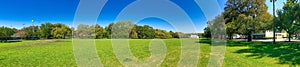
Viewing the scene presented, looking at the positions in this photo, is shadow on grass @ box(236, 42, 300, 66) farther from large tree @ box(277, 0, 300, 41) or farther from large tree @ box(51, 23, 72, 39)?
large tree @ box(51, 23, 72, 39)

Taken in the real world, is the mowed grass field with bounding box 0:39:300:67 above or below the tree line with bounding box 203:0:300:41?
below

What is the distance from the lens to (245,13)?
29297 mm

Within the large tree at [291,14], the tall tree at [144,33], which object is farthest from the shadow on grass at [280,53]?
the tall tree at [144,33]

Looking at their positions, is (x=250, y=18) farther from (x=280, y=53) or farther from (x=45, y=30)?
(x=45, y=30)

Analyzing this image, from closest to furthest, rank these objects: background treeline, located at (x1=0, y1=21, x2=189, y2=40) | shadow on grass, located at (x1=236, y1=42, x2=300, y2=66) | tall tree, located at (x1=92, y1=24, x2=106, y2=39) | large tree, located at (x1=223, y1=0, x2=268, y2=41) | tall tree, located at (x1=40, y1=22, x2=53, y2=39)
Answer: shadow on grass, located at (x1=236, y1=42, x2=300, y2=66) < large tree, located at (x1=223, y1=0, x2=268, y2=41) < background treeline, located at (x1=0, y1=21, x2=189, y2=40) < tall tree, located at (x1=92, y1=24, x2=106, y2=39) < tall tree, located at (x1=40, y1=22, x2=53, y2=39)

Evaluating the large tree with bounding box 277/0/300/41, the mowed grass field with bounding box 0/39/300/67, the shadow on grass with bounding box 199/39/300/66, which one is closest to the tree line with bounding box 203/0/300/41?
the large tree with bounding box 277/0/300/41

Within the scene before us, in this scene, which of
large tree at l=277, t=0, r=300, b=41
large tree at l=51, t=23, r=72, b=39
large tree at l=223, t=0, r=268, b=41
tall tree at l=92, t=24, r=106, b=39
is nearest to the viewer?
large tree at l=277, t=0, r=300, b=41

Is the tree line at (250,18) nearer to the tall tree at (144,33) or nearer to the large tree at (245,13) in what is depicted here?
the large tree at (245,13)

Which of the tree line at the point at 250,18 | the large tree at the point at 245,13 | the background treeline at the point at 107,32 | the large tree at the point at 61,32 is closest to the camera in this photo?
the tree line at the point at 250,18

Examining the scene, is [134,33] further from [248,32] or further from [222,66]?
[222,66]

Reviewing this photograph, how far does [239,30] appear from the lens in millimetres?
27766

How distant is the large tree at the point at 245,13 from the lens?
26.8 meters

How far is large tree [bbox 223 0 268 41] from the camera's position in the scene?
88.0 feet

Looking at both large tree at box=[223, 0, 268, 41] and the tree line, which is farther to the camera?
large tree at box=[223, 0, 268, 41]
